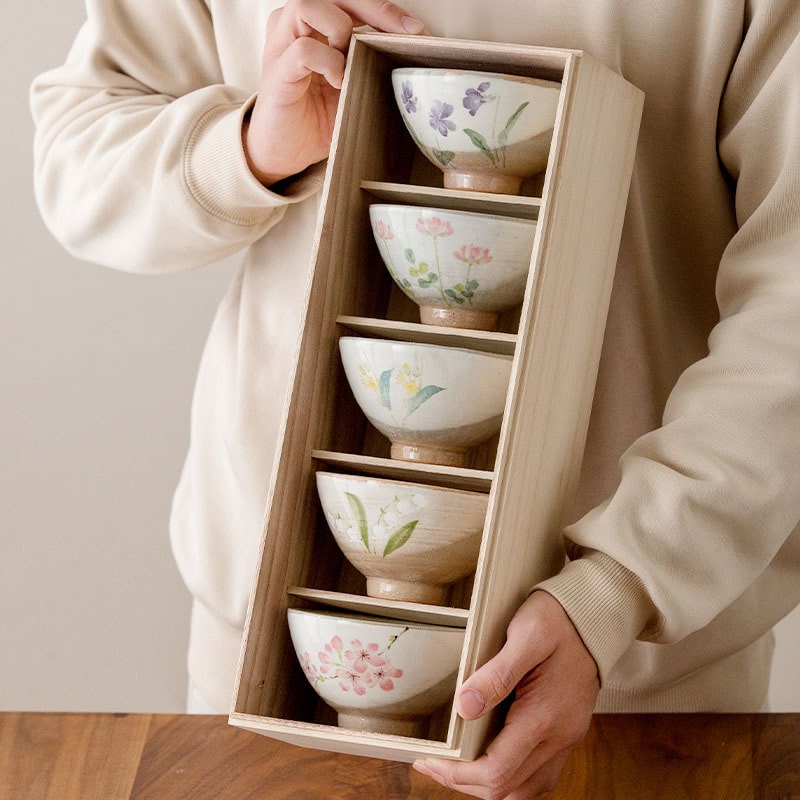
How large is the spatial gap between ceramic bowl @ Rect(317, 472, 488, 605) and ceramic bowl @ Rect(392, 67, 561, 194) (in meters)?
0.22

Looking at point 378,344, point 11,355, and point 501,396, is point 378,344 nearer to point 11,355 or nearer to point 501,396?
point 501,396

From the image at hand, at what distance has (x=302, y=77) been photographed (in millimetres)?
799

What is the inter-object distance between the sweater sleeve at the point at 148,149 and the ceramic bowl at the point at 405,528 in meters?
0.31

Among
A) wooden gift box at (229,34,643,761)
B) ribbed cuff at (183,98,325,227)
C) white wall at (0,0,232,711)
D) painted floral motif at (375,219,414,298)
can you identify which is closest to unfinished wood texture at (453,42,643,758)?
wooden gift box at (229,34,643,761)

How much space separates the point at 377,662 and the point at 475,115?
35 centimetres

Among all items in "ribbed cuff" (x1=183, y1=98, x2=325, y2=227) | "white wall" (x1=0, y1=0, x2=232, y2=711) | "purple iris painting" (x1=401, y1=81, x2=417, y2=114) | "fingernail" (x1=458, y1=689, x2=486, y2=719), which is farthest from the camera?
"white wall" (x1=0, y1=0, x2=232, y2=711)

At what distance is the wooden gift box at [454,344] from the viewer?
67 cm

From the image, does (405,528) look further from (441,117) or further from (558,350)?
(441,117)

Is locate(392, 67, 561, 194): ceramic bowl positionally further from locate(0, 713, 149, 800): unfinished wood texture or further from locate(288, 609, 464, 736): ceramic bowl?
locate(0, 713, 149, 800): unfinished wood texture

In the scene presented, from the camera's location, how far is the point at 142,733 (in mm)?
807

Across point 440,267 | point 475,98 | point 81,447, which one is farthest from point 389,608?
point 81,447

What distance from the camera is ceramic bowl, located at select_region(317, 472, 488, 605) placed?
693mm

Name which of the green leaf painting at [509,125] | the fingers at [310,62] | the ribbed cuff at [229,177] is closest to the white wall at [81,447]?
the ribbed cuff at [229,177]

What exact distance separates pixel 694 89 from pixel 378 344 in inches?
13.6
